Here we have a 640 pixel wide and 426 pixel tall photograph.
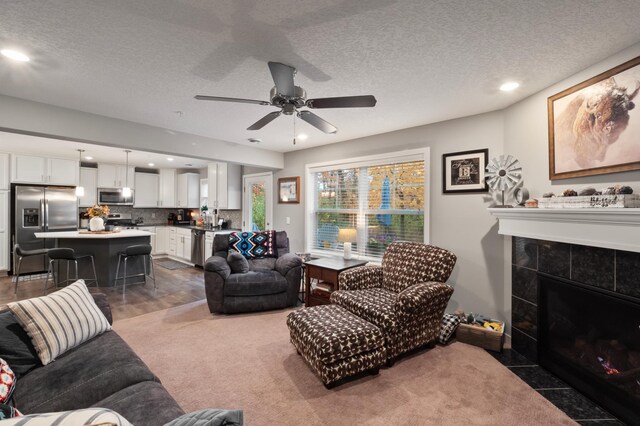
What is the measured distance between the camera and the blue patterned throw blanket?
4188mm

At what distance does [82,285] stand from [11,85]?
192 cm

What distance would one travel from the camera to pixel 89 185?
257 inches

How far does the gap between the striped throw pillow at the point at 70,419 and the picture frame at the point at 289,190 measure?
14.8 feet

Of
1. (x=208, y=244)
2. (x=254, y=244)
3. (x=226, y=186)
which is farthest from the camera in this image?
(x=226, y=186)

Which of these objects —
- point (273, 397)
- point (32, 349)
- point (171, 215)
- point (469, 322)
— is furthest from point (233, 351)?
point (171, 215)

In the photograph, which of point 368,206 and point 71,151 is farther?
point 71,151

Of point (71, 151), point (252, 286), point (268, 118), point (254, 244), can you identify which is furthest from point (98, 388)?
point (71, 151)

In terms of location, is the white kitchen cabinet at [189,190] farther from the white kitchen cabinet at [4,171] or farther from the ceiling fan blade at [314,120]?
the ceiling fan blade at [314,120]

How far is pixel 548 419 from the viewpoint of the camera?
1830 mm

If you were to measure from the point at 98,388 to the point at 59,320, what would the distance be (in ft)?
2.08

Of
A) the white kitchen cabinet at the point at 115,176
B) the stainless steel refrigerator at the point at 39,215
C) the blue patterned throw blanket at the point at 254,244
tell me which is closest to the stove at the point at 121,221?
the white kitchen cabinet at the point at 115,176

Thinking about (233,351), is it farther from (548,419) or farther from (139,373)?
(548,419)

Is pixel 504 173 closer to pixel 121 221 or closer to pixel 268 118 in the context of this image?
pixel 268 118

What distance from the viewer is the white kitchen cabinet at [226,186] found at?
6.18 meters
